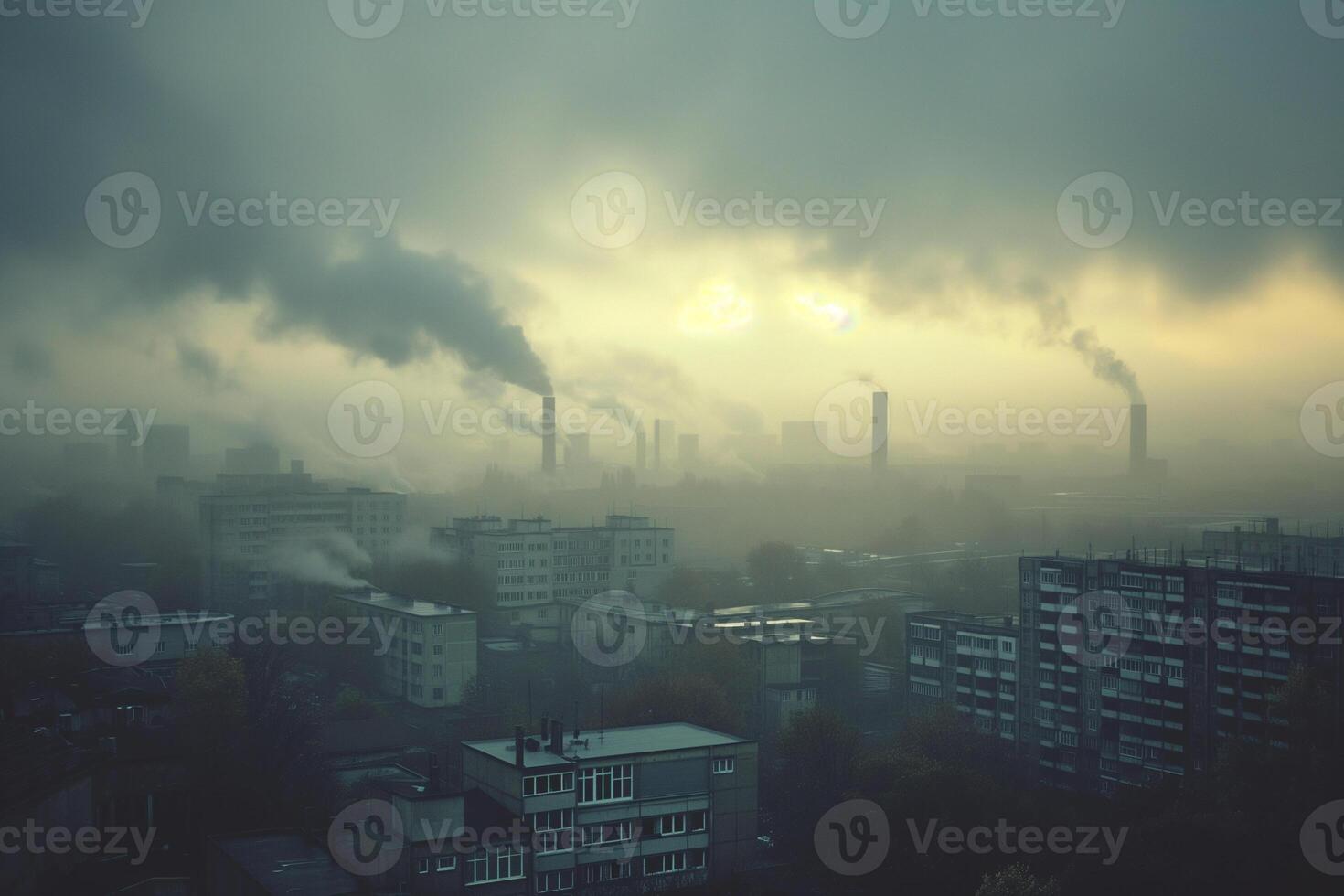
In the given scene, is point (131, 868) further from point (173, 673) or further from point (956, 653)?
point (956, 653)

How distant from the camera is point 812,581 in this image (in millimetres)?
40406

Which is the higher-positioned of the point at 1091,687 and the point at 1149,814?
the point at 1091,687

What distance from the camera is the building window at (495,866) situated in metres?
10.7

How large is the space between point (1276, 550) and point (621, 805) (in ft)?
49.8

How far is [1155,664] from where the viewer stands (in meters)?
16.4

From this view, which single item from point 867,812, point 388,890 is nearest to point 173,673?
point 388,890

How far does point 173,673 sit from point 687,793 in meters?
12.5
